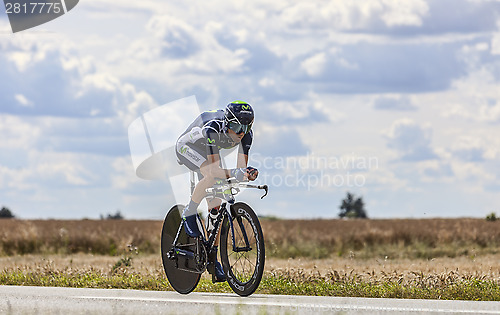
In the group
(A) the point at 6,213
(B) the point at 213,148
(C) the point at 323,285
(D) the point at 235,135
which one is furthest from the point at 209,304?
(A) the point at 6,213

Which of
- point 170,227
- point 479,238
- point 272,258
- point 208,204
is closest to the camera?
point 208,204

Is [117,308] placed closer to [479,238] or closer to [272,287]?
[272,287]

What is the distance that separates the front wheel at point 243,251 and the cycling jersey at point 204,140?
0.86 meters

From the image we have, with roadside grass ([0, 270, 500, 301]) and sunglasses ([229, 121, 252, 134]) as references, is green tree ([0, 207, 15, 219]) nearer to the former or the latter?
roadside grass ([0, 270, 500, 301])

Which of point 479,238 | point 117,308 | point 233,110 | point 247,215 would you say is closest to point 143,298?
point 117,308

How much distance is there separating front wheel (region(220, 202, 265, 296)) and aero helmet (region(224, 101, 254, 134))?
101 cm

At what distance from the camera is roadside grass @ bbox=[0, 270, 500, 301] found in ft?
39.8

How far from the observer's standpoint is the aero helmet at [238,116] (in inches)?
427

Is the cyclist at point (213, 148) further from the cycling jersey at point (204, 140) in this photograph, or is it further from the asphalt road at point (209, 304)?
the asphalt road at point (209, 304)

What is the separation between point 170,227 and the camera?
1247cm

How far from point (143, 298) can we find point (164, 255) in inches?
52.7

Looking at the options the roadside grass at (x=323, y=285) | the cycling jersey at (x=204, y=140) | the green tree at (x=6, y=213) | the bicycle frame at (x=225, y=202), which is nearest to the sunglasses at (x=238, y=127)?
the cycling jersey at (x=204, y=140)

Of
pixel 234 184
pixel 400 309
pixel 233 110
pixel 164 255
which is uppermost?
pixel 233 110

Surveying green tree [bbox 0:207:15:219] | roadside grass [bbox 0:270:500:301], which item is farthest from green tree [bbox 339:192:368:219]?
roadside grass [bbox 0:270:500:301]
